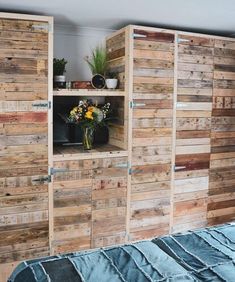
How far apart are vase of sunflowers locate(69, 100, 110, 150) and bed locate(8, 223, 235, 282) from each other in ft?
4.30

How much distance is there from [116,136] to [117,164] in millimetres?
380

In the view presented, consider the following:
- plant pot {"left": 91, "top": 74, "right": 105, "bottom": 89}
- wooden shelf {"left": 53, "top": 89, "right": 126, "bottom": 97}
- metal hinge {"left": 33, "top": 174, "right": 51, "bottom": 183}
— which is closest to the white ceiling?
plant pot {"left": 91, "top": 74, "right": 105, "bottom": 89}

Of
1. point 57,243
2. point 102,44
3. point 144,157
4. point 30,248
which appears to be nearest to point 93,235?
point 57,243

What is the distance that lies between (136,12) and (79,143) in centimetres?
134

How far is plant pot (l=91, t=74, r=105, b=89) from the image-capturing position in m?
3.04

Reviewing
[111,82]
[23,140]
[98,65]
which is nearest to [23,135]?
[23,140]

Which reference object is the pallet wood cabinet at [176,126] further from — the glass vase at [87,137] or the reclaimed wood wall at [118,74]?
the glass vase at [87,137]

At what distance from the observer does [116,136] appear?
3.25 meters

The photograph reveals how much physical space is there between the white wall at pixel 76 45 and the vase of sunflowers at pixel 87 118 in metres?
0.56

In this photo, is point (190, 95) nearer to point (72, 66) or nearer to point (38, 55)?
point (72, 66)

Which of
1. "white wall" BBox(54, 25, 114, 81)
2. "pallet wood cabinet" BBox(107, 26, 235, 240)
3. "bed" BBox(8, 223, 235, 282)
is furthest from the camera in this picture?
"white wall" BBox(54, 25, 114, 81)

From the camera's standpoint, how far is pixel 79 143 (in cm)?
324

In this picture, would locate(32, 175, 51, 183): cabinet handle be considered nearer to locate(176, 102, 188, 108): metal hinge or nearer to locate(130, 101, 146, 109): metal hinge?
locate(130, 101, 146, 109): metal hinge

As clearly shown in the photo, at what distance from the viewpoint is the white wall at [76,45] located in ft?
10.8
